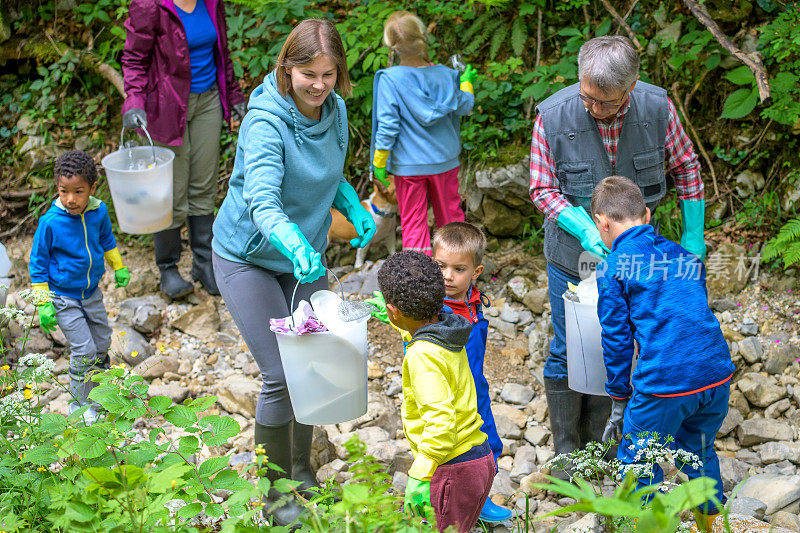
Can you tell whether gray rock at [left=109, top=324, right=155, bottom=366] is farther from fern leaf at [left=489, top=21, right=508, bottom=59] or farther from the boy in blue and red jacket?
fern leaf at [left=489, top=21, right=508, bottom=59]

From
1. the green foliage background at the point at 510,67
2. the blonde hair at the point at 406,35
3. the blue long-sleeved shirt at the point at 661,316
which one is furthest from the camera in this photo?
the green foliage background at the point at 510,67

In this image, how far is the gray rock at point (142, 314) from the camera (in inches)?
192

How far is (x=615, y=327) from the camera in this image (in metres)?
2.68

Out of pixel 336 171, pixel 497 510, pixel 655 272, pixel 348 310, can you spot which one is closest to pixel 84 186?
pixel 336 171

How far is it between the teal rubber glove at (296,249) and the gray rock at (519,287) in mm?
2630

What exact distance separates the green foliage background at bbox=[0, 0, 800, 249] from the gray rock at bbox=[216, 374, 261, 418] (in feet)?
7.51

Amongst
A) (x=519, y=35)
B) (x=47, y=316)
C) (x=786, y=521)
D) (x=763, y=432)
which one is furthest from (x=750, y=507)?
(x=519, y=35)

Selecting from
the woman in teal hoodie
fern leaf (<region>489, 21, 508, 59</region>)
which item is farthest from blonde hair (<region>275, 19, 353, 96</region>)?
fern leaf (<region>489, 21, 508, 59</region>)

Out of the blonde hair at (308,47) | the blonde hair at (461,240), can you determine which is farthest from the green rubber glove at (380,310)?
the blonde hair at (308,47)

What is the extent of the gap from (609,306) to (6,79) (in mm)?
5963

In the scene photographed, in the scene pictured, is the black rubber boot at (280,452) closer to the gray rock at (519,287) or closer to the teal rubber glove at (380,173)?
the teal rubber glove at (380,173)

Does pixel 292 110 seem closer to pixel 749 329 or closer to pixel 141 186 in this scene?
pixel 141 186

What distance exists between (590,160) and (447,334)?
3.88 feet

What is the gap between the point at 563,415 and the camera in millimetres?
3381
